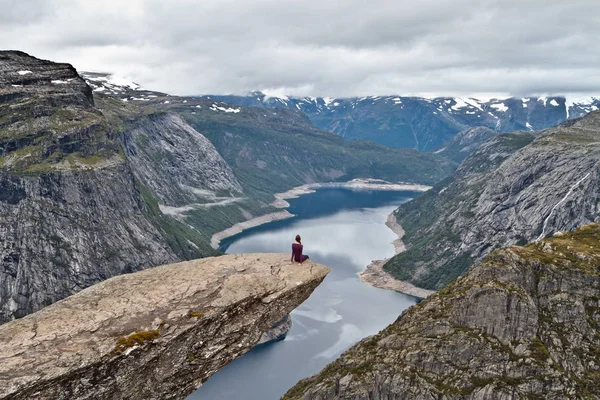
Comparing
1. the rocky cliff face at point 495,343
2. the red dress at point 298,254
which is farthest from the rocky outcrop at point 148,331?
the rocky cliff face at point 495,343

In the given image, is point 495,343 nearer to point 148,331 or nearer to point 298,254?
point 298,254

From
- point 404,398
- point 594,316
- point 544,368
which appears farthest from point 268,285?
point 594,316

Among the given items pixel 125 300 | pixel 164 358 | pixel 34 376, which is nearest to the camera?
pixel 34 376

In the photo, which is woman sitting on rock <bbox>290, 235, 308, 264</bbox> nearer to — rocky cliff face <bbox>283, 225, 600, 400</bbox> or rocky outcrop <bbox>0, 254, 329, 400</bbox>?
rocky outcrop <bbox>0, 254, 329, 400</bbox>

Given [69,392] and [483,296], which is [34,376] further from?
[483,296]

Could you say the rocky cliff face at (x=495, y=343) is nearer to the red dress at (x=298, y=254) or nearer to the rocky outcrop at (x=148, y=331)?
the red dress at (x=298, y=254)
